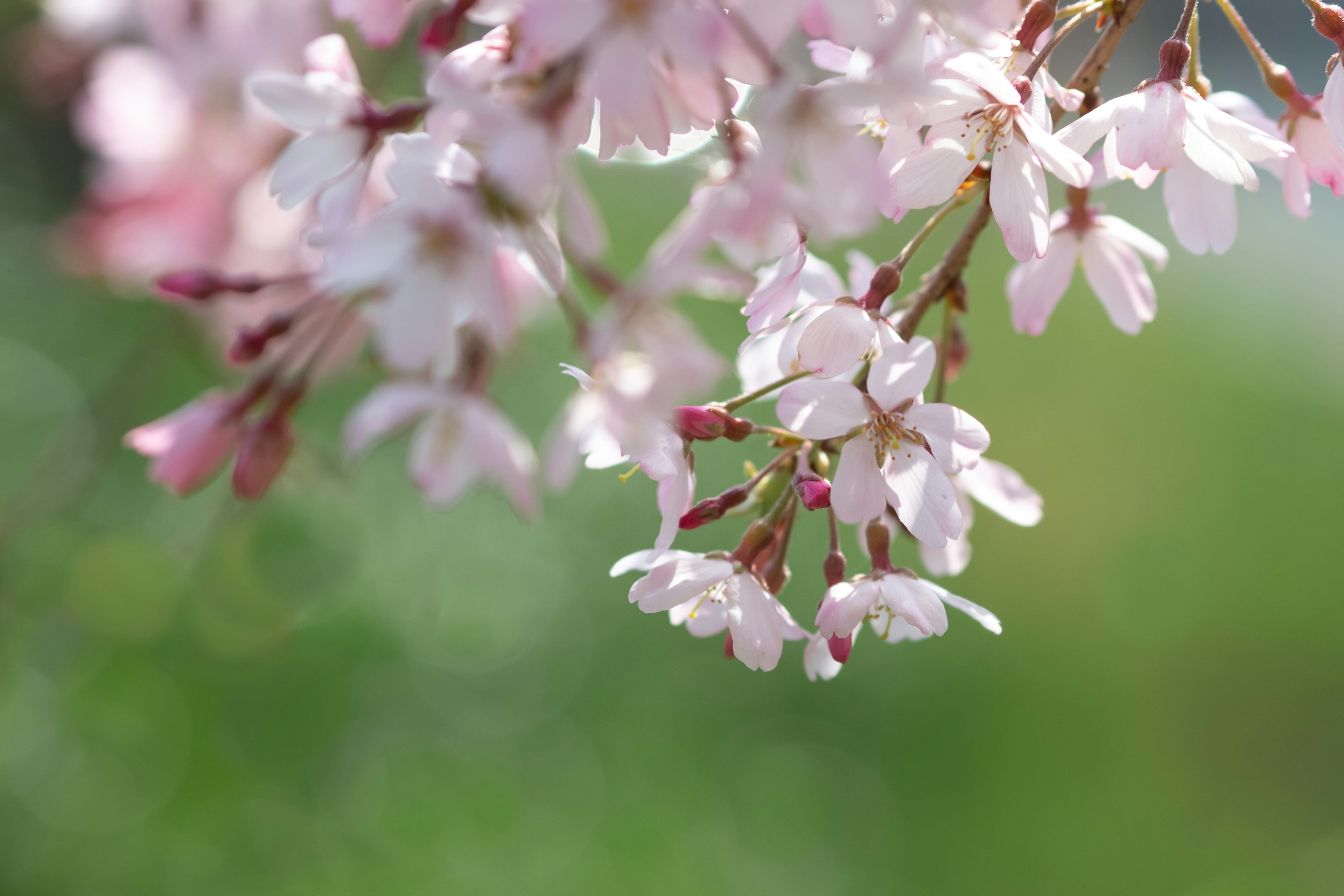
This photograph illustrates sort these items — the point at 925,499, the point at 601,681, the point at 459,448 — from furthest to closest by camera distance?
the point at 601,681 < the point at 459,448 < the point at 925,499

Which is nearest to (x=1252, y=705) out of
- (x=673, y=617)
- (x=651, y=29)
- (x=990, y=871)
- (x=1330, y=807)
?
(x=1330, y=807)

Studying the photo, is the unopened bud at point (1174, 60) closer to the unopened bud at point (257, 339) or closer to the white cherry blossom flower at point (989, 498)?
the white cherry blossom flower at point (989, 498)

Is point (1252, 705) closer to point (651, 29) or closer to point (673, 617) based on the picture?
point (673, 617)

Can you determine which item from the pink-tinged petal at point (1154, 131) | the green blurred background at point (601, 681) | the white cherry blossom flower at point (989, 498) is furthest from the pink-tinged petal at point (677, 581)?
the green blurred background at point (601, 681)

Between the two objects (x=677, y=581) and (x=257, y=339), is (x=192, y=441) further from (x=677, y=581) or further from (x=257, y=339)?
(x=677, y=581)

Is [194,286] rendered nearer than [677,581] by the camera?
No

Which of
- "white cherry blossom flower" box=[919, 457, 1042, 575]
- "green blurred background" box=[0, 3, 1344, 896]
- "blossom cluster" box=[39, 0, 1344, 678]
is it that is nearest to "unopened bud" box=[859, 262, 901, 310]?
"blossom cluster" box=[39, 0, 1344, 678]

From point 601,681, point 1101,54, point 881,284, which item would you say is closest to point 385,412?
point 881,284
